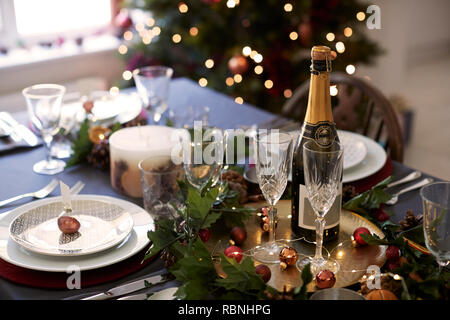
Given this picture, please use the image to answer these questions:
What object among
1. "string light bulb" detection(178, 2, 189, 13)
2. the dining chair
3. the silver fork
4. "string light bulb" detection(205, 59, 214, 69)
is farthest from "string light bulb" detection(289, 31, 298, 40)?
the silver fork

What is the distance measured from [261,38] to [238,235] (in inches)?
74.2

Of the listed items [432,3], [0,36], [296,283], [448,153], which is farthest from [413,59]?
[296,283]

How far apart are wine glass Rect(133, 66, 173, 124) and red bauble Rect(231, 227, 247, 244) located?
589 millimetres

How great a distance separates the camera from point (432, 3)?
493 cm

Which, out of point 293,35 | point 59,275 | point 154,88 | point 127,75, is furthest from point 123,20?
point 59,275

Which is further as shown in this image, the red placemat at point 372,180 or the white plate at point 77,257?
the red placemat at point 372,180

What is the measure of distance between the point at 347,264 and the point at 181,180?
343mm

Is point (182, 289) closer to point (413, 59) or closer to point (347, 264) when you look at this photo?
point (347, 264)

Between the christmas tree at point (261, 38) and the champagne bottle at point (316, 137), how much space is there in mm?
1628

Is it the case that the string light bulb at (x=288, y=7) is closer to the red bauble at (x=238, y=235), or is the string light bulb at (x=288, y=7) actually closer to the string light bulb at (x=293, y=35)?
the string light bulb at (x=293, y=35)

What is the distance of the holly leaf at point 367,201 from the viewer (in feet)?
3.46

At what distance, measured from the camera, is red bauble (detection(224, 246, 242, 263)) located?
2.85 ft

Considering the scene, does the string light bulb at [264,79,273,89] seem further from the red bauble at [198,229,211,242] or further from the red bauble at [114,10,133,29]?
the red bauble at [198,229,211,242]

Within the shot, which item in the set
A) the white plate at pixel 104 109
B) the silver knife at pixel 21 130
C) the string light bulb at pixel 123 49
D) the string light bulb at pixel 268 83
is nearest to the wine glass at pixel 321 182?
the white plate at pixel 104 109
